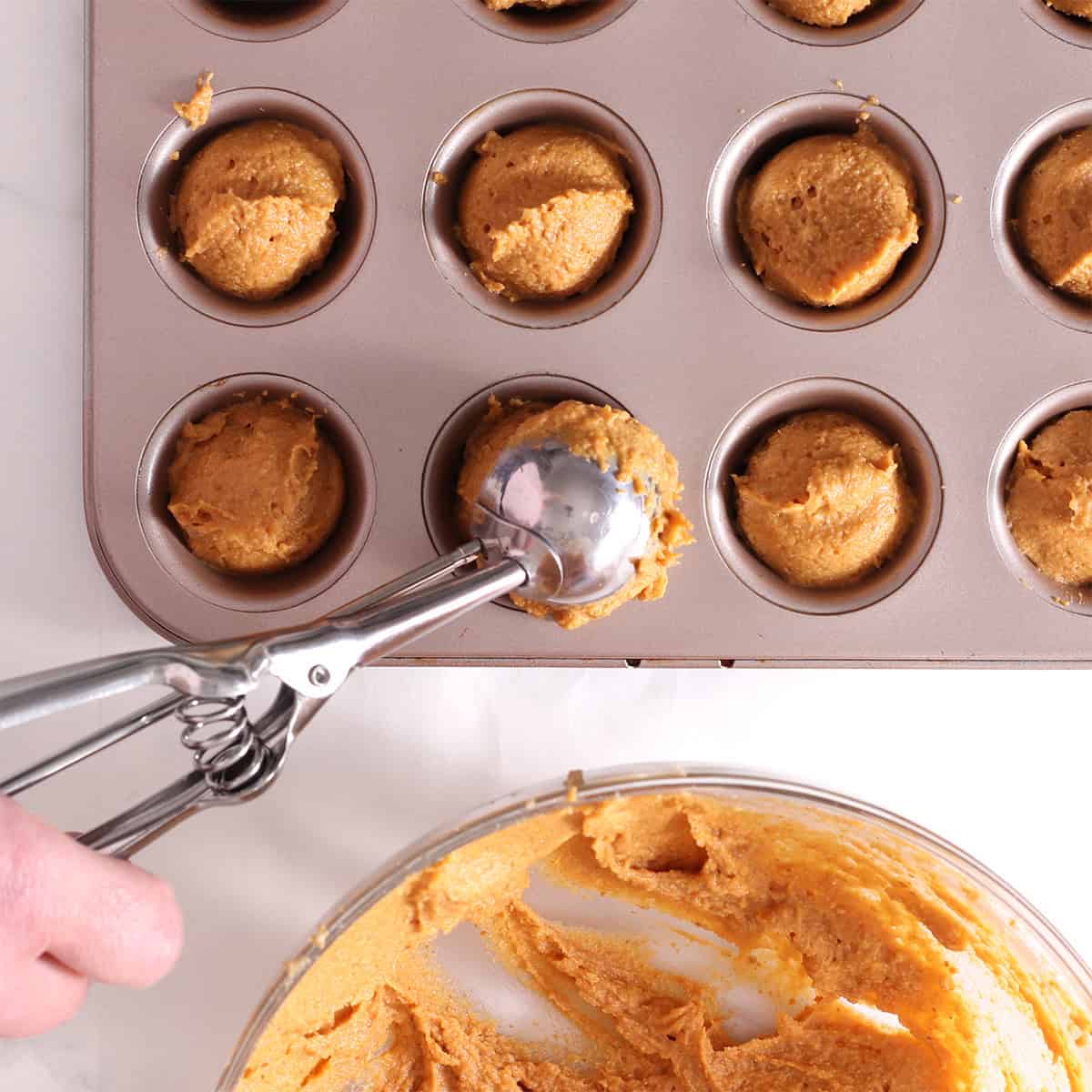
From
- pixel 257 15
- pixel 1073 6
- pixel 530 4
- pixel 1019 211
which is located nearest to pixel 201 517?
pixel 257 15

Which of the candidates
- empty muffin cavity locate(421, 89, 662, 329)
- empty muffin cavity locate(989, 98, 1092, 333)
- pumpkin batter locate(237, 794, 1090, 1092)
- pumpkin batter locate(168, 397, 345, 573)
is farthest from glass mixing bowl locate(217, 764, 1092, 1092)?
empty muffin cavity locate(989, 98, 1092, 333)

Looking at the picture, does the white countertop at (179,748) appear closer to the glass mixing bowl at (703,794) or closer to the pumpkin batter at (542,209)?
the glass mixing bowl at (703,794)

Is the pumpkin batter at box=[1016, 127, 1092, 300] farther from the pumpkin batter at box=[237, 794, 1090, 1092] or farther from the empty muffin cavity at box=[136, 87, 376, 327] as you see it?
the empty muffin cavity at box=[136, 87, 376, 327]

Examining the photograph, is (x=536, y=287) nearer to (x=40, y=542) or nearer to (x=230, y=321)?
(x=230, y=321)

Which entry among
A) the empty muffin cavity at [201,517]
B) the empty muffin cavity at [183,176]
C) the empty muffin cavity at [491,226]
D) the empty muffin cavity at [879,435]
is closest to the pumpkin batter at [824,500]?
the empty muffin cavity at [879,435]

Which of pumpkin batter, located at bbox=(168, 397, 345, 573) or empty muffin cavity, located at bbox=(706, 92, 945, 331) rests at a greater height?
empty muffin cavity, located at bbox=(706, 92, 945, 331)

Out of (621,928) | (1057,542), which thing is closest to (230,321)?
(621,928)
